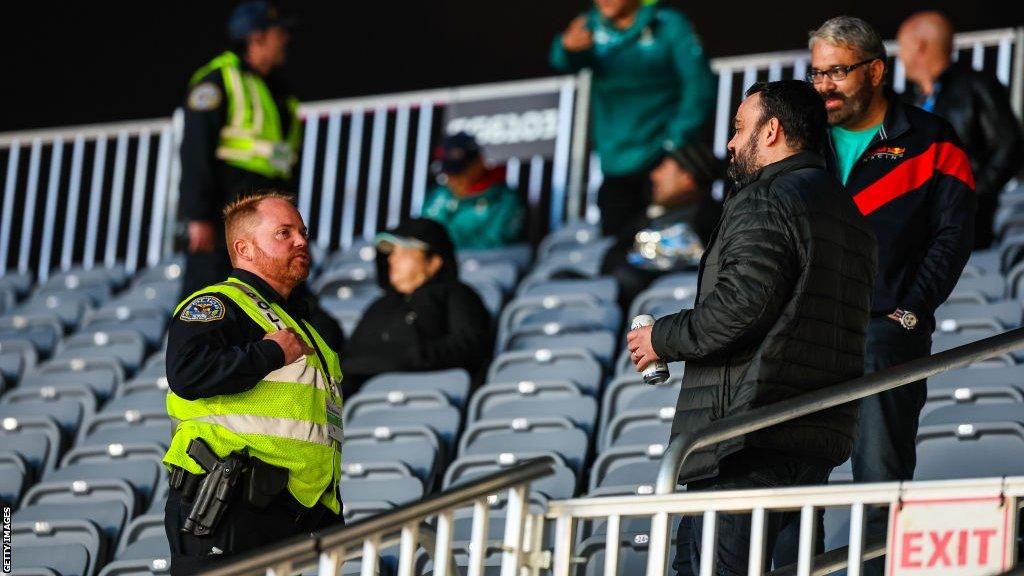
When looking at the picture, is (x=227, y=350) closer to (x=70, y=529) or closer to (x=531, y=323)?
(x=70, y=529)

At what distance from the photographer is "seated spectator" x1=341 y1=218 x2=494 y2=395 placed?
22.6 feet

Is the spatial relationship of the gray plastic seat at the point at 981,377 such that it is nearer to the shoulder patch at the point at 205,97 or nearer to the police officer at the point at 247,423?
the police officer at the point at 247,423

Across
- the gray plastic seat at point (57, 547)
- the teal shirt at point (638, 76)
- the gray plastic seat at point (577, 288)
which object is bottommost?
the gray plastic seat at point (57, 547)

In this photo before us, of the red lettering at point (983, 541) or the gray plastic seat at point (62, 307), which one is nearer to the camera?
the red lettering at point (983, 541)

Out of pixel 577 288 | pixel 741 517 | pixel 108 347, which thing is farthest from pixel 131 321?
pixel 741 517

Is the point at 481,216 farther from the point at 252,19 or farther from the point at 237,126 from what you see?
the point at 252,19

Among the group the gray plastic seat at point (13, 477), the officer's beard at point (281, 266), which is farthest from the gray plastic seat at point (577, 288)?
the officer's beard at point (281, 266)

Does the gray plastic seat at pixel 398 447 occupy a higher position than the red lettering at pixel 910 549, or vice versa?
the red lettering at pixel 910 549

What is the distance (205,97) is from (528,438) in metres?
2.82

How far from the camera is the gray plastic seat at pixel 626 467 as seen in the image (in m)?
5.22

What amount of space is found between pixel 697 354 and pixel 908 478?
0.93m

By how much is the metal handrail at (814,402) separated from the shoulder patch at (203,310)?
1.20 m

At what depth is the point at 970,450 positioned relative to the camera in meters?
4.89

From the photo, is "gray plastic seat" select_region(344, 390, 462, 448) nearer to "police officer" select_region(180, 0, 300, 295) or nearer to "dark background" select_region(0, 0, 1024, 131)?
"police officer" select_region(180, 0, 300, 295)
